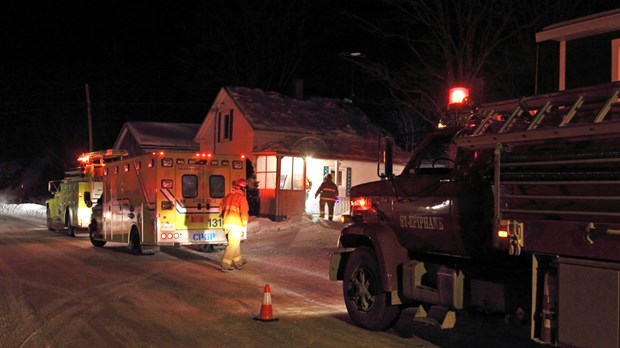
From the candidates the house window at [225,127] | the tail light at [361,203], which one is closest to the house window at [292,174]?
the house window at [225,127]

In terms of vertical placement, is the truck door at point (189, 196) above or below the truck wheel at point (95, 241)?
above

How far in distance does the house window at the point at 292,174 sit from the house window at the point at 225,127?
5.22m

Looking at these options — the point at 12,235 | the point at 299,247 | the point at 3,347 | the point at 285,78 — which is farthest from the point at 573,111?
the point at 285,78

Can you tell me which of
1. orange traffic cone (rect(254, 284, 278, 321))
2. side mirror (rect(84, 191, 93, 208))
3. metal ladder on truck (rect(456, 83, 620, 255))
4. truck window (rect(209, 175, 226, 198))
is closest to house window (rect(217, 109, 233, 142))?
side mirror (rect(84, 191, 93, 208))

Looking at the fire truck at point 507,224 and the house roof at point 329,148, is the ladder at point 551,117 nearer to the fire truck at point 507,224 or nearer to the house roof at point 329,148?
the fire truck at point 507,224

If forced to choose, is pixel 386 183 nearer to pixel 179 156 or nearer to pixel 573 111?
pixel 573 111

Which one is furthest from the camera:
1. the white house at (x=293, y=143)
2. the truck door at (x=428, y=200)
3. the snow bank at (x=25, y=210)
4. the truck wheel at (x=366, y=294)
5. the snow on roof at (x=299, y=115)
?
the snow bank at (x=25, y=210)

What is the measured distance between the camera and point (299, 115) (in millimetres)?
34469

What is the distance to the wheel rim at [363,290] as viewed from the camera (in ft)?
28.1

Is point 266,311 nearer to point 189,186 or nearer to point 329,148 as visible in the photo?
point 189,186

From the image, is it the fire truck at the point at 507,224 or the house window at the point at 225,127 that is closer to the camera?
the fire truck at the point at 507,224

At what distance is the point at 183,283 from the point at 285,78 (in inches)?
1684

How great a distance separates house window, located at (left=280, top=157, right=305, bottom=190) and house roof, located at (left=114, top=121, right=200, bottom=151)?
14.6 meters

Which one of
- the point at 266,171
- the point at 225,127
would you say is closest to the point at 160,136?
the point at 225,127
